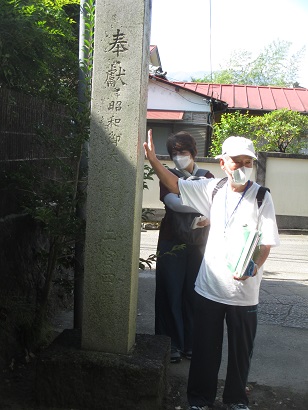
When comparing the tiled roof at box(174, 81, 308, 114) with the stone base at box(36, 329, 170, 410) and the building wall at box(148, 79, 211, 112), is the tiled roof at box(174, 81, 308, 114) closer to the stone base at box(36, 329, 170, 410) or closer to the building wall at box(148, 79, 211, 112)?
the building wall at box(148, 79, 211, 112)

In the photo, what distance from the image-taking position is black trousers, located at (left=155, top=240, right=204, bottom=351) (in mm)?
4684

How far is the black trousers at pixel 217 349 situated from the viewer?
3.57 m

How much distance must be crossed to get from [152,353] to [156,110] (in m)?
16.3

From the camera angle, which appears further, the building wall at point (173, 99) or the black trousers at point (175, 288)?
the building wall at point (173, 99)

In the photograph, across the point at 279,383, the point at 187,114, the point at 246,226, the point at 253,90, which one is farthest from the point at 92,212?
the point at 253,90

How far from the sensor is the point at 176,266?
15.4ft

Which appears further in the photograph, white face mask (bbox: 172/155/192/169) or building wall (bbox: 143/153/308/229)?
building wall (bbox: 143/153/308/229)

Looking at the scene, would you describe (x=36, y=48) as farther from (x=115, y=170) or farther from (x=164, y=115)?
(x=164, y=115)

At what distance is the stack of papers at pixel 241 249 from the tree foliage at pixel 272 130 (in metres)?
13.1

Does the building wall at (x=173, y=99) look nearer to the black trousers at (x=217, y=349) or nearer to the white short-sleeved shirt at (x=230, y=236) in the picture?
the white short-sleeved shirt at (x=230, y=236)

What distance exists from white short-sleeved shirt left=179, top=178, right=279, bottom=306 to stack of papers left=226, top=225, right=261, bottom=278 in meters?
0.04

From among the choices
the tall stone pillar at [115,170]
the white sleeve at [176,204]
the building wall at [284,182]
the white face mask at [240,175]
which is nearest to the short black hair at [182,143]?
the white sleeve at [176,204]

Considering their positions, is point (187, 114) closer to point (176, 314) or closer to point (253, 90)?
point (253, 90)

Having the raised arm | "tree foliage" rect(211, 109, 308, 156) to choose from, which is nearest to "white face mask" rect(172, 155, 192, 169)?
the raised arm
